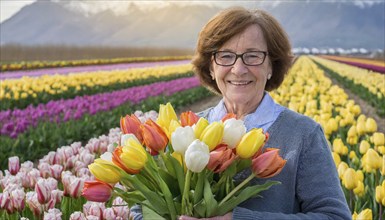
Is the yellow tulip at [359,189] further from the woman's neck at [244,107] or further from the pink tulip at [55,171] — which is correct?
the pink tulip at [55,171]

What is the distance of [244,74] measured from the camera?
6.52ft

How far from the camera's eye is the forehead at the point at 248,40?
6.32 feet

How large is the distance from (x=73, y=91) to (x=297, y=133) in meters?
11.8

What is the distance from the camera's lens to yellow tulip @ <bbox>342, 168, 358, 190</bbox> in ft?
10.1

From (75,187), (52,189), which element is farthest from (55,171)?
(75,187)

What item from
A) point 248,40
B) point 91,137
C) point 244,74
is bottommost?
point 91,137

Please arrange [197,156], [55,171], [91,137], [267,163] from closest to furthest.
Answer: [197,156] → [267,163] → [55,171] → [91,137]

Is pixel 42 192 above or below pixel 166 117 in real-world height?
below

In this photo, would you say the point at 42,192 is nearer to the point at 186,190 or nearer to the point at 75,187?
the point at 75,187

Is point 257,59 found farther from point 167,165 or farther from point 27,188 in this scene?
point 27,188

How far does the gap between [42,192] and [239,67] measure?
1288 mm

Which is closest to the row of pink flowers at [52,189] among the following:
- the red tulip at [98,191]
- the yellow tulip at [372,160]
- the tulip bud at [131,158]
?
the red tulip at [98,191]

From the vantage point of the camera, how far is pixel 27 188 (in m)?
3.14

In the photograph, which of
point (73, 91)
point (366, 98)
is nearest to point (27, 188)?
point (73, 91)
